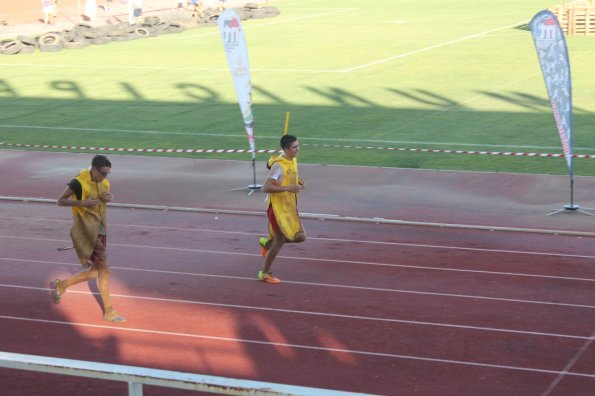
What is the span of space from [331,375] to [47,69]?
30.1 metres

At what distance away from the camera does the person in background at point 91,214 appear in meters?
11.1

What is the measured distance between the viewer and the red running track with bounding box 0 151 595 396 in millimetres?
9891

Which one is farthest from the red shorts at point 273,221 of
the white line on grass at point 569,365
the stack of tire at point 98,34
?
the stack of tire at point 98,34

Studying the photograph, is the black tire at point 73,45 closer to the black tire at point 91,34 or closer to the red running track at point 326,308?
the black tire at point 91,34

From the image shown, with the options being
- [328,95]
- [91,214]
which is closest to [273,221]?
[91,214]

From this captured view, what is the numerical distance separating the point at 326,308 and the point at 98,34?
1444 inches

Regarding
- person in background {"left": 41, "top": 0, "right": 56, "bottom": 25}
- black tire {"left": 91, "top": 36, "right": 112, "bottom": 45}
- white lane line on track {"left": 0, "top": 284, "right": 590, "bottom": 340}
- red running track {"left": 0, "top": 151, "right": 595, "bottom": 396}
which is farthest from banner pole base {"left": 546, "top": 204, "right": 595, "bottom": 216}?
person in background {"left": 41, "top": 0, "right": 56, "bottom": 25}

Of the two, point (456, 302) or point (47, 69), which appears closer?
point (456, 302)

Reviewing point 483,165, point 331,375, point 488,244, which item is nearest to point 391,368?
point 331,375

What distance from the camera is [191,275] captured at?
13.5 metres

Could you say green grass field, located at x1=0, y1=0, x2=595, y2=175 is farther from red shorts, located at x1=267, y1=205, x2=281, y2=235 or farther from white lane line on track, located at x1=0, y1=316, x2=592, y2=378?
white lane line on track, located at x1=0, y1=316, x2=592, y2=378

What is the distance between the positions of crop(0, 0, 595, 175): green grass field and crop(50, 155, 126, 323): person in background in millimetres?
10434

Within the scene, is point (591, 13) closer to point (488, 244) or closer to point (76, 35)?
point (76, 35)

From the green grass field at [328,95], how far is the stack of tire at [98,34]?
2.92 ft
